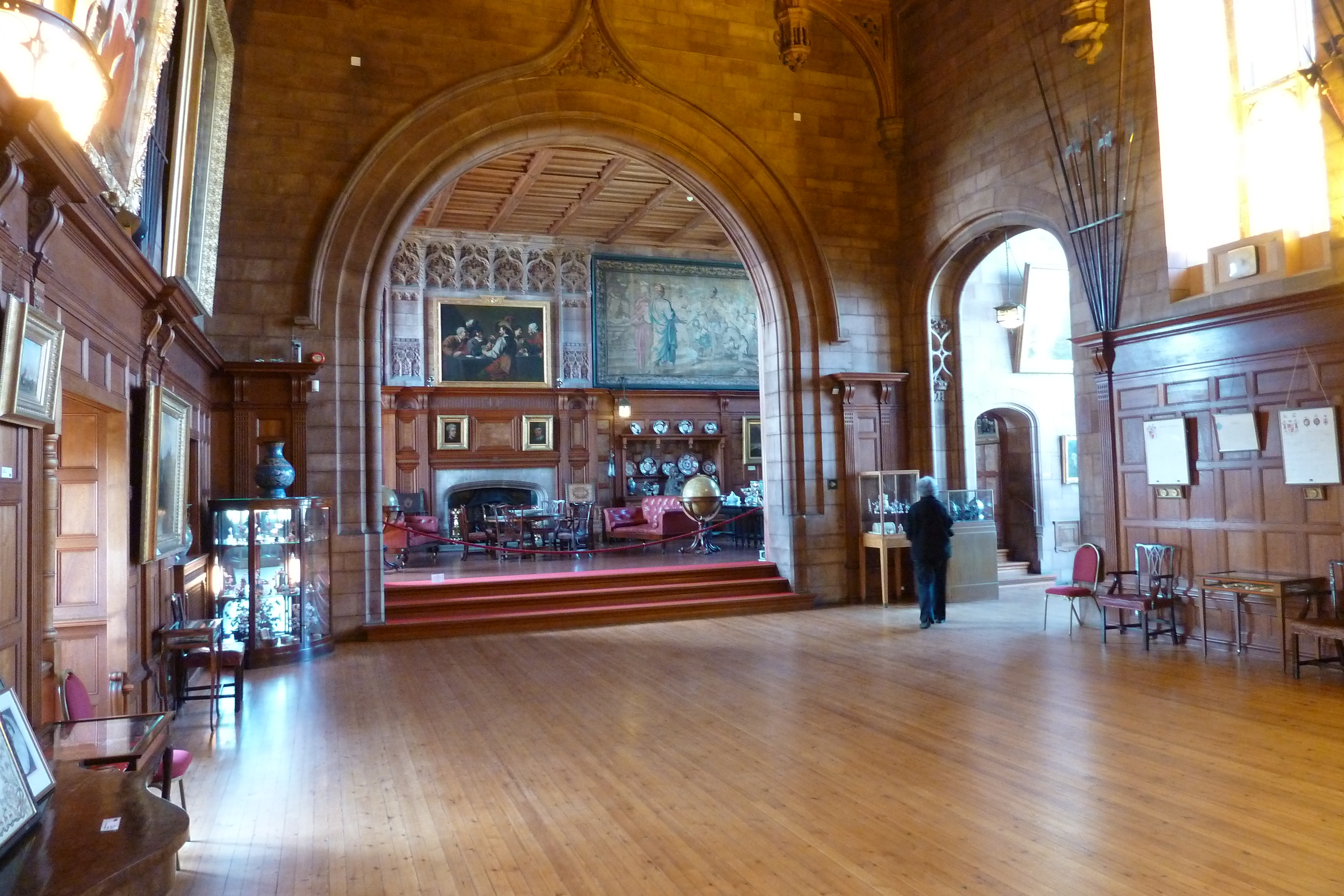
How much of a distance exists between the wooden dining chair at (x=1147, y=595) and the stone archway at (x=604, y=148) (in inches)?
131

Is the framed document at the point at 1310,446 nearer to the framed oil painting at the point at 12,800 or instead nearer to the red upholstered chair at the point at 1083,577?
the red upholstered chair at the point at 1083,577

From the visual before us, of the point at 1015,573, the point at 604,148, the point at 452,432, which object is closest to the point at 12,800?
the point at 604,148

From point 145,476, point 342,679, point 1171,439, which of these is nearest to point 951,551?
point 1171,439

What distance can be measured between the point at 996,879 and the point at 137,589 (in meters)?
4.72

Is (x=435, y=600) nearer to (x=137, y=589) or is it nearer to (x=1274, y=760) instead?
(x=137, y=589)

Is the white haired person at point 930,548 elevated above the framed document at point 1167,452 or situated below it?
below

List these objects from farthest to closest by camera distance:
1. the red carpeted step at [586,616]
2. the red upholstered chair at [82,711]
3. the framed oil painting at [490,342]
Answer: the framed oil painting at [490,342], the red carpeted step at [586,616], the red upholstered chair at [82,711]

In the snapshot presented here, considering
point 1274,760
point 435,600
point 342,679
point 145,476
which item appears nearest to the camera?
point 1274,760

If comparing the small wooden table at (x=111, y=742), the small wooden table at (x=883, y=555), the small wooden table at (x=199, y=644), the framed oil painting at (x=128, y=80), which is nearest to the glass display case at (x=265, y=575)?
the small wooden table at (x=199, y=644)

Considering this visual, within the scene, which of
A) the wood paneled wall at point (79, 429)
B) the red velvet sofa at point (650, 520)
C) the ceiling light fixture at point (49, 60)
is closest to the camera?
the ceiling light fixture at point (49, 60)

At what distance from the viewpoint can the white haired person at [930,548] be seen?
8680 mm

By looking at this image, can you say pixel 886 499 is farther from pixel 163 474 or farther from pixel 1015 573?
pixel 163 474

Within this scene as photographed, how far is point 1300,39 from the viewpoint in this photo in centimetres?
725

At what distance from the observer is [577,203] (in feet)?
47.6
